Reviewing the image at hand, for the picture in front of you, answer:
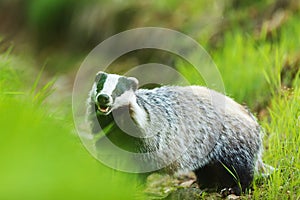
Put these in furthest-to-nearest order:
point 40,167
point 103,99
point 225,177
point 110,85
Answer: point 225,177 < point 110,85 < point 103,99 < point 40,167

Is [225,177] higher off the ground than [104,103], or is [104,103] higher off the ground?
[104,103]

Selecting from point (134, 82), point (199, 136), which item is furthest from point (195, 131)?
point (134, 82)

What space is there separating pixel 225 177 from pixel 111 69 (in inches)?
141

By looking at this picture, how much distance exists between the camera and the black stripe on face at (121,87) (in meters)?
3.17

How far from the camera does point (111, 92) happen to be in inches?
124

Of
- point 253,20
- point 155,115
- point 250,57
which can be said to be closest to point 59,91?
point 253,20

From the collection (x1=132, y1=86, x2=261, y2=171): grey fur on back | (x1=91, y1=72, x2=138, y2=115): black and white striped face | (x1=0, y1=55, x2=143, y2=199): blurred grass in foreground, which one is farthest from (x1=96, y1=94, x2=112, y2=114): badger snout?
(x1=0, y1=55, x2=143, y2=199): blurred grass in foreground

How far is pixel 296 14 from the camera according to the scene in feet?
20.6

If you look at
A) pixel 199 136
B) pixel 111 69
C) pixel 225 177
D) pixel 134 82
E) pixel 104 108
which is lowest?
pixel 225 177

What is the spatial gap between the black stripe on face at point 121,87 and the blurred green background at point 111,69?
0.29 metres

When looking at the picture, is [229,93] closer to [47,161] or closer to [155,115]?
[155,115]

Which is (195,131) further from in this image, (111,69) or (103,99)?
(111,69)

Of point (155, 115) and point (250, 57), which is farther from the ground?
point (250, 57)

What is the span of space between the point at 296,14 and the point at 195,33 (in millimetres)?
1239
